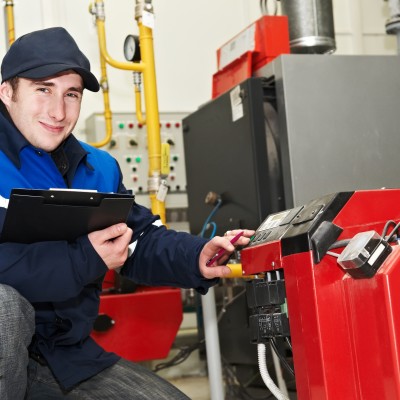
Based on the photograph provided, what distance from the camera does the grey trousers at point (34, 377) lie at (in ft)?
4.08

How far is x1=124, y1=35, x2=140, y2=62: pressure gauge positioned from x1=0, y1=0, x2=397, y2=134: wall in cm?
53

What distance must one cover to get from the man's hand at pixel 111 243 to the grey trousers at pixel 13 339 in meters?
0.17

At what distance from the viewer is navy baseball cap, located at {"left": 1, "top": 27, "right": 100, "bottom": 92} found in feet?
4.88

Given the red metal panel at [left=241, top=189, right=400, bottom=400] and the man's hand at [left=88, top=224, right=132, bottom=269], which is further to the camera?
the man's hand at [left=88, top=224, right=132, bottom=269]

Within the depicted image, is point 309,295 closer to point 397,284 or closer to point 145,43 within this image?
point 397,284

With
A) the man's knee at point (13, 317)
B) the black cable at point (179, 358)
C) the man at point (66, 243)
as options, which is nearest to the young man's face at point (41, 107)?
the man at point (66, 243)

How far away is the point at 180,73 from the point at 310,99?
119cm

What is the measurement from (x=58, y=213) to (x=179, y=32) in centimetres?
206

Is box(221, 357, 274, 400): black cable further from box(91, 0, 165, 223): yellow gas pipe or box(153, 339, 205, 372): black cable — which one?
box(91, 0, 165, 223): yellow gas pipe

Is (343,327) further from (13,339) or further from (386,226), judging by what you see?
(13,339)

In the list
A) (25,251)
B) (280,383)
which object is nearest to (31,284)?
(25,251)

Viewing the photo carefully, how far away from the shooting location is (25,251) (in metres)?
1.32

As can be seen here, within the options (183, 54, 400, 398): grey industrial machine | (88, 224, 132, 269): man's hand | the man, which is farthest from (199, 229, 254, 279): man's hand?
(183, 54, 400, 398): grey industrial machine

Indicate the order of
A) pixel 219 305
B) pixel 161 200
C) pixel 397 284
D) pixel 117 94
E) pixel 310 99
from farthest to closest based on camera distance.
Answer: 1. pixel 117 94
2. pixel 219 305
3. pixel 161 200
4. pixel 310 99
5. pixel 397 284
